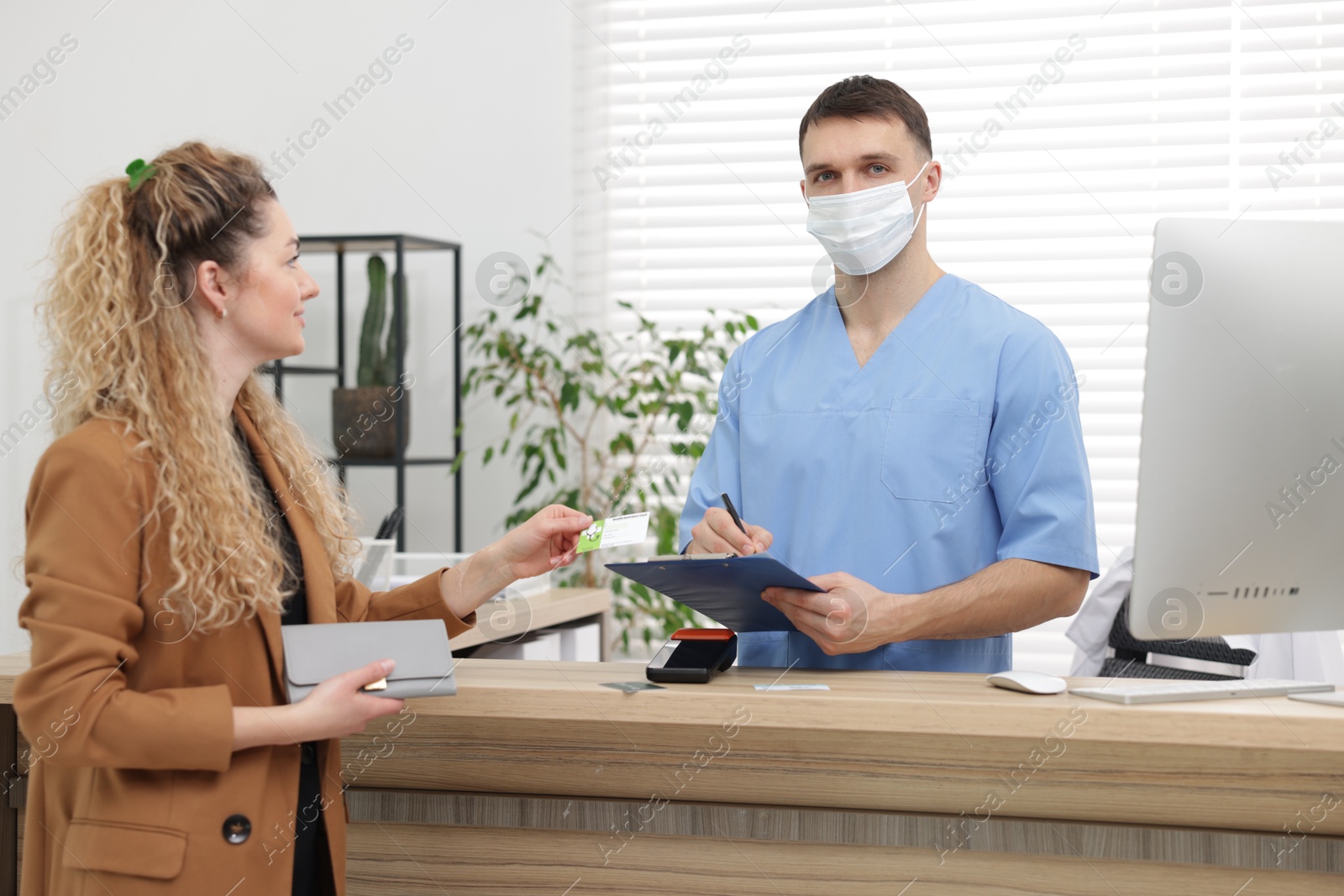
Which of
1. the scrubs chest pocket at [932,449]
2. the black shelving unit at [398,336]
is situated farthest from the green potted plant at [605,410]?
the scrubs chest pocket at [932,449]

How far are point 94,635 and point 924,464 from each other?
1063 millimetres

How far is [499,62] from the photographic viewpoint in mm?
3643

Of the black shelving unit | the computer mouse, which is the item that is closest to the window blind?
the black shelving unit

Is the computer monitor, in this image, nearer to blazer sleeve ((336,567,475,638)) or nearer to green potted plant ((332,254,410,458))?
blazer sleeve ((336,567,475,638))

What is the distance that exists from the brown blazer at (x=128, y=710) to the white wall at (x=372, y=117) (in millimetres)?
2517

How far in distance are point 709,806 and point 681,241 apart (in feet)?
8.10

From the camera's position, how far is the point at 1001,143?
10.9 ft

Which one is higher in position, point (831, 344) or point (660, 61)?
point (660, 61)

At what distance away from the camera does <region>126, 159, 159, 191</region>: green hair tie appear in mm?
1206

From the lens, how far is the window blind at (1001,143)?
318cm

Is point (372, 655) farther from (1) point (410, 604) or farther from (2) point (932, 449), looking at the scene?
(2) point (932, 449)

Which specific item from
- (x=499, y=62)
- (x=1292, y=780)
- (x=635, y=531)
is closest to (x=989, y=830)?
(x=1292, y=780)

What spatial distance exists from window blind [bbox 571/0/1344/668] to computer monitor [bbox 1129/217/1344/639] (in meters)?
2.05

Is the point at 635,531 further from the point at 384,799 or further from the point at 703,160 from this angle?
the point at 703,160
